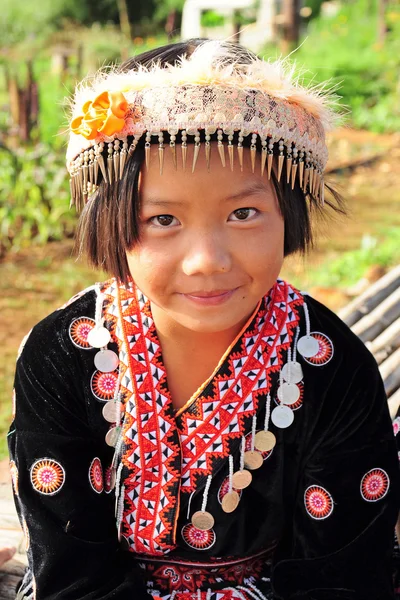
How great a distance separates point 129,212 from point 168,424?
1.81 ft

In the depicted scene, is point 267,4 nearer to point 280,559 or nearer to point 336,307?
point 336,307

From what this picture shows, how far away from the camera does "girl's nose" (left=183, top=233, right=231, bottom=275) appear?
1.74 meters

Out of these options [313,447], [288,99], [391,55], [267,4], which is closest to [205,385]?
[313,447]

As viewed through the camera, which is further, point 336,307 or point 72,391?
point 336,307

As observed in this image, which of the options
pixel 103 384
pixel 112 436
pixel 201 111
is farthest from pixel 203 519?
pixel 201 111

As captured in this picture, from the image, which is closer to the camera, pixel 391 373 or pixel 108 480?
pixel 108 480

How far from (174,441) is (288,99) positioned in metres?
0.86

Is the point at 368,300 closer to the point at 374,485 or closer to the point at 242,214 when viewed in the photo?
the point at 374,485

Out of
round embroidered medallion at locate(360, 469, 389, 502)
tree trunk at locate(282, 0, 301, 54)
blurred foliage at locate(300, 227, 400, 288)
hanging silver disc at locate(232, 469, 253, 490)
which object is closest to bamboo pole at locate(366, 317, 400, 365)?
round embroidered medallion at locate(360, 469, 389, 502)

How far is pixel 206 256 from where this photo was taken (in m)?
1.74

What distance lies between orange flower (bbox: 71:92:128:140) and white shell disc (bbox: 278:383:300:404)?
753 mm

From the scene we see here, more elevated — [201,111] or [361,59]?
[361,59]

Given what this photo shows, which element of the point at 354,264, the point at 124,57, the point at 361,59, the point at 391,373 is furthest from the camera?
the point at 361,59

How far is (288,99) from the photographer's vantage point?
1.82 m
